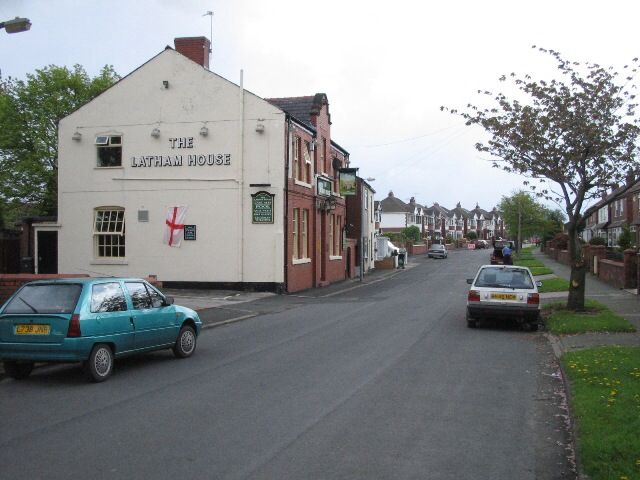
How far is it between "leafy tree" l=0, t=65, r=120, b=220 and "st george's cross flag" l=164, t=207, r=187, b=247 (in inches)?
707

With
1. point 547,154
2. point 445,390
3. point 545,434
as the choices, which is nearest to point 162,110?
point 547,154

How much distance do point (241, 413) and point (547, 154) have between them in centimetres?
1269

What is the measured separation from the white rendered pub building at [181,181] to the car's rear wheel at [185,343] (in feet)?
48.1

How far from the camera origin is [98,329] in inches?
371

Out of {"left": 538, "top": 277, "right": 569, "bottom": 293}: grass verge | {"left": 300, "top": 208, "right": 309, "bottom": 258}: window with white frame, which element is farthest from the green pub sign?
{"left": 538, "top": 277, "right": 569, "bottom": 293}: grass verge

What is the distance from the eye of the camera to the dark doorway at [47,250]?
29141 millimetres

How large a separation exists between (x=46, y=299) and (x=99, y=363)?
4.09 ft

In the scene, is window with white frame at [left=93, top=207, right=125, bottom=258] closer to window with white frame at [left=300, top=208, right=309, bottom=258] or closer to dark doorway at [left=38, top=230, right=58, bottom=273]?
dark doorway at [left=38, top=230, right=58, bottom=273]

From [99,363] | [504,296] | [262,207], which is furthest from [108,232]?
[99,363]

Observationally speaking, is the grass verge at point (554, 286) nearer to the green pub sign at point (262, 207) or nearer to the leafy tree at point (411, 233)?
the green pub sign at point (262, 207)

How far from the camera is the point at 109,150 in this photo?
28.2m

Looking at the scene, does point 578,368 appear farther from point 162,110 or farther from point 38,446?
point 162,110

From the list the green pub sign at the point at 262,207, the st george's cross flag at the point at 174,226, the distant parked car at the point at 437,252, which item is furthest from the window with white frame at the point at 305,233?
the distant parked car at the point at 437,252

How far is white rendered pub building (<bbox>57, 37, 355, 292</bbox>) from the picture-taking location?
26688mm
